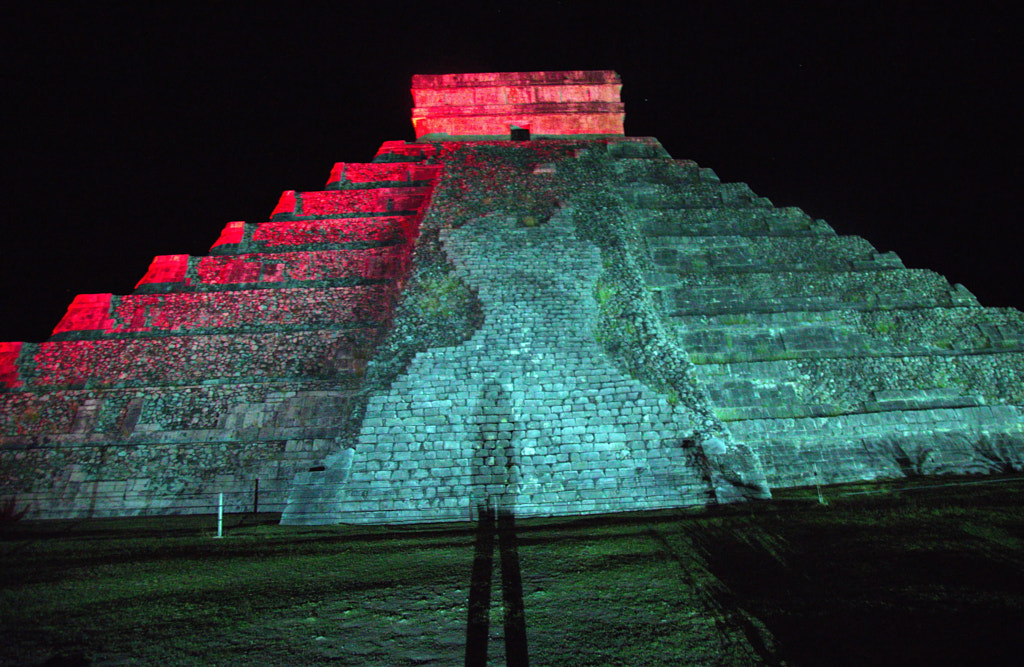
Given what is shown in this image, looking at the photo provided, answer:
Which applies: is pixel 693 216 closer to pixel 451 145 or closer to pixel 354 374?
pixel 451 145

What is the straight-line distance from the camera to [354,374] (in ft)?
30.6

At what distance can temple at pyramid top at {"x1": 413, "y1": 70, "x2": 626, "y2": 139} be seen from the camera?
1454cm

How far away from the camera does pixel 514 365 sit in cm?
771

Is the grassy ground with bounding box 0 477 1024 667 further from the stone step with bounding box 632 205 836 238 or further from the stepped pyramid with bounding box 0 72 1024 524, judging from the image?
the stone step with bounding box 632 205 836 238

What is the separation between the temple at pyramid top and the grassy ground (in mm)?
11846

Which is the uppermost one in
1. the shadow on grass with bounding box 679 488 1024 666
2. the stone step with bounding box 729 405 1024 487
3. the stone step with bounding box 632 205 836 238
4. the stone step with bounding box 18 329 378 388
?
the stone step with bounding box 632 205 836 238

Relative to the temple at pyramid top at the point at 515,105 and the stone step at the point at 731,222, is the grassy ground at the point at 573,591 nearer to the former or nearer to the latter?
the stone step at the point at 731,222

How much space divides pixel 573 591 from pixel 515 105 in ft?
44.5

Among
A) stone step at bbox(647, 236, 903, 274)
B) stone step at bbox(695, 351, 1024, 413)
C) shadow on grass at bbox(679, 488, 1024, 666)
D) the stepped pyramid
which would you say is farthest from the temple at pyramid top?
shadow on grass at bbox(679, 488, 1024, 666)

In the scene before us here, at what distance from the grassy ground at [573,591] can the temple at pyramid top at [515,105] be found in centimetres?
1185

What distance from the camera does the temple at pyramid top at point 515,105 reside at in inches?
572

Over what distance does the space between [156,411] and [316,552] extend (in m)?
5.61

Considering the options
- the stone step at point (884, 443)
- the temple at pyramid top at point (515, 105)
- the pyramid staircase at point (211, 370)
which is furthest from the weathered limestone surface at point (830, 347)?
the pyramid staircase at point (211, 370)

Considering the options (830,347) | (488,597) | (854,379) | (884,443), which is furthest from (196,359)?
(884,443)
